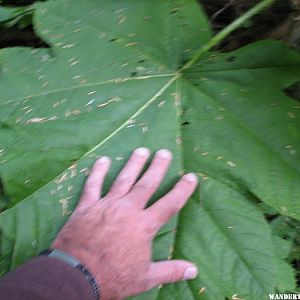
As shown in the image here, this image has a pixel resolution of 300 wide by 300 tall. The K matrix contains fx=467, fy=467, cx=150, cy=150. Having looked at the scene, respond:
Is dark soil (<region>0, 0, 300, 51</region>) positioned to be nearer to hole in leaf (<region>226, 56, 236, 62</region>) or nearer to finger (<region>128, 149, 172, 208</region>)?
hole in leaf (<region>226, 56, 236, 62</region>)

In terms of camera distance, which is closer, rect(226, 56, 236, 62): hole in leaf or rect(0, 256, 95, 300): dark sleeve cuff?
rect(0, 256, 95, 300): dark sleeve cuff

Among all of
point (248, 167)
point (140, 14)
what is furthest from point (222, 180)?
point (140, 14)

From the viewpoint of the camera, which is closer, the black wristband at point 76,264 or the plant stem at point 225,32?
the black wristband at point 76,264

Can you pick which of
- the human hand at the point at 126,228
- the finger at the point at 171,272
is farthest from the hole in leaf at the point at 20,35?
the finger at the point at 171,272

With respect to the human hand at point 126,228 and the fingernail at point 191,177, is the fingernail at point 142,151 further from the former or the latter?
the fingernail at point 191,177

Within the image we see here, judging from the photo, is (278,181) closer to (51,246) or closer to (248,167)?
(248,167)

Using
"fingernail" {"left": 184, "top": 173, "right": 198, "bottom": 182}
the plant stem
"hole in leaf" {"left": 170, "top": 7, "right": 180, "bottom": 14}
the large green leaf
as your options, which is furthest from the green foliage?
"fingernail" {"left": 184, "top": 173, "right": 198, "bottom": 182}
